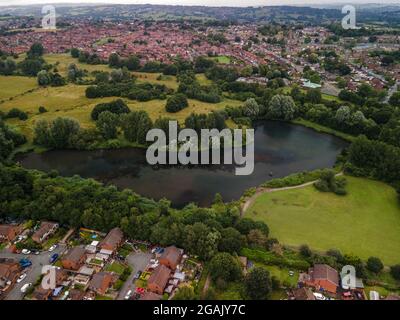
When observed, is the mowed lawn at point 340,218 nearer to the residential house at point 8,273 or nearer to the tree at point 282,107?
the residential house at point 8,273

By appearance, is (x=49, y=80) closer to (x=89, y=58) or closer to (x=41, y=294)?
(x=89, y=58)

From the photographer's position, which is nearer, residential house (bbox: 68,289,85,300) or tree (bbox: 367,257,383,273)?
residential house (bbox: 68,289,85,300)

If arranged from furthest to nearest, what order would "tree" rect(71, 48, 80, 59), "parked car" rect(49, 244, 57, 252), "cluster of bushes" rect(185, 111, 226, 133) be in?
"tree" rect(71, 48, 80, 59)
"cluster of bushes" rect(185, 111, 226, 133)
"parked car" rect(49, 244, 57, 252)

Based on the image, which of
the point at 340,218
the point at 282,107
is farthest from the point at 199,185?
the point at 282,107

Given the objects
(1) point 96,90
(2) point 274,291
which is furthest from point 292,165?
(1) point 96,90

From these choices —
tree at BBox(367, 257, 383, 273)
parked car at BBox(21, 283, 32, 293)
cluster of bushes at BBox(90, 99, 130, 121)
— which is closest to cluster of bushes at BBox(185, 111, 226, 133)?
cluster of bushes at BBox(90, 99, 130, 121)

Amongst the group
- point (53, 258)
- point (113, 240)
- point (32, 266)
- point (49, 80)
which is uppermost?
point (49, 80)

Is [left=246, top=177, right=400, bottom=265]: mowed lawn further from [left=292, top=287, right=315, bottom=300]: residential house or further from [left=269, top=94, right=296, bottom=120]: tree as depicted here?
[left=269, top=94, right=296, bottom=120]: tree
